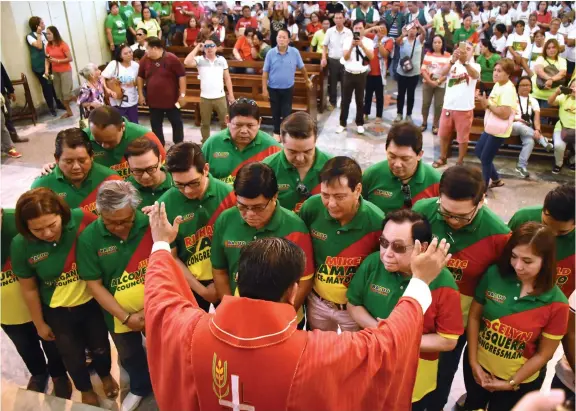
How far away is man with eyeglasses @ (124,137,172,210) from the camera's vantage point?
9.78 feet

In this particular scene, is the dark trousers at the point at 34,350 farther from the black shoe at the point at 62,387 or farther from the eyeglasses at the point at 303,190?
the eyeglasses at the point at 303,190

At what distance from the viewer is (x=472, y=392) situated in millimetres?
2732

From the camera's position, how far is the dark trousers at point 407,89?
801 cm

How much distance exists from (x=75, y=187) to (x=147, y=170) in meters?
0.60

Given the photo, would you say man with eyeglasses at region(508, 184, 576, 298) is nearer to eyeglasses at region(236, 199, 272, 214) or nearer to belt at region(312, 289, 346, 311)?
belt at region(312, 289, 346, 311)

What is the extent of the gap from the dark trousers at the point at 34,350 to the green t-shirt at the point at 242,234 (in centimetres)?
126

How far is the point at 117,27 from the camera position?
1072 centimetres

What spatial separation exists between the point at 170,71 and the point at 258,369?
18.6 feet

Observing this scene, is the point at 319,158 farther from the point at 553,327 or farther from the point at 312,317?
the point at 553,327

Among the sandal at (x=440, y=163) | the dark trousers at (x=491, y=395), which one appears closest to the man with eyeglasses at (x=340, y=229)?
the dark trousers at (x=491, y=395)

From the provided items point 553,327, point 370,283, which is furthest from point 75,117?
point 553,327

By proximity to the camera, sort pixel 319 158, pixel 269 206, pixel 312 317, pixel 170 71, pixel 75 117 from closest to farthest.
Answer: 1. pixel 269 206
2. pixel 312 317
3. pixel 319 158
4. pixel 170 71
5. pixel 75 117

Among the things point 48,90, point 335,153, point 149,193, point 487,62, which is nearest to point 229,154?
point 149,193

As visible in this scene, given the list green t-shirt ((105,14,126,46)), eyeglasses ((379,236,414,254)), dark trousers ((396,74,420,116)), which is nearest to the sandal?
dark trousers ((396,74,420,116))
